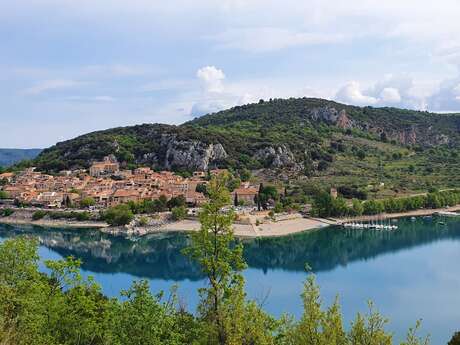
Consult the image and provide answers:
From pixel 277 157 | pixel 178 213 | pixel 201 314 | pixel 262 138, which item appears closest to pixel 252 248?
pixel 178 213

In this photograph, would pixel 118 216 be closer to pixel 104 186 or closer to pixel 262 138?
pixel 104 186

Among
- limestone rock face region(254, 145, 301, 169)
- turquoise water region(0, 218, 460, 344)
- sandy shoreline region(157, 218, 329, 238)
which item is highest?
limestone rock face region(254, 145, 301, 169)

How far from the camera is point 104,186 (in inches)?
2426

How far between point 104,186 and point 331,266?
112ft

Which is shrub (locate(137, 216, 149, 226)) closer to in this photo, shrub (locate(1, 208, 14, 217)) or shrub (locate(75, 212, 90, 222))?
shrub (locate(75, 212, 90, 222))

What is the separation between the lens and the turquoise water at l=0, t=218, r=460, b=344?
Answer: 2616 centimetres

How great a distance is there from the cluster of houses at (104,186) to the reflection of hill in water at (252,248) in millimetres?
8705

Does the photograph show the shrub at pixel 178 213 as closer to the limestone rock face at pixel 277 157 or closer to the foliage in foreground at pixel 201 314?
the limestone rock face at pixel 277 157

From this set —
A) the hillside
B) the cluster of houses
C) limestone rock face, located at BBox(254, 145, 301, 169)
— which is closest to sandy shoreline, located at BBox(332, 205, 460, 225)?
the hillside

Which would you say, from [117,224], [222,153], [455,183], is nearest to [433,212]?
[455,183]

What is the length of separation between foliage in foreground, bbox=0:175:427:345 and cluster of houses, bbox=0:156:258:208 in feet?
134

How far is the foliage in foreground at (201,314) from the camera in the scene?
7.93 metres

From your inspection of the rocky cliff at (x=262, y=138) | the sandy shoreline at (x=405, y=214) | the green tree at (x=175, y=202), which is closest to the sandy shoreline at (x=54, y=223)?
the green tree at (x=175, y=202)

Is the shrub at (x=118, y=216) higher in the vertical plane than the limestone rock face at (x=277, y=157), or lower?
lower
